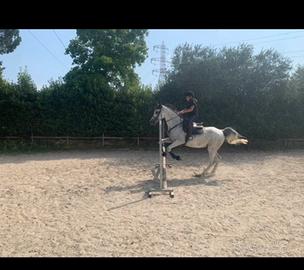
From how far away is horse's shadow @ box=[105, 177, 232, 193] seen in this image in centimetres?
630

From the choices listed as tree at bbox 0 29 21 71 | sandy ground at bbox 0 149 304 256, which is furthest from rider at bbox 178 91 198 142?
tree at bbox 0 29 21 71

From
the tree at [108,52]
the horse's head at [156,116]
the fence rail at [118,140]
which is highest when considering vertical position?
the tree at [108,52]

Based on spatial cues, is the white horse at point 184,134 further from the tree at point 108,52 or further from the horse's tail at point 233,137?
the tree at point 108,52

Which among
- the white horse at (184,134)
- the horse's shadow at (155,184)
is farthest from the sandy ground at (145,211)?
the white horse at (184,134)

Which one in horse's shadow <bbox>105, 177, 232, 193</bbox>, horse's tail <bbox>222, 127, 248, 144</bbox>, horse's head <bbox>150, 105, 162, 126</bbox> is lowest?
horse's shadow <bbox>105, 177, 232, 193</bbox>

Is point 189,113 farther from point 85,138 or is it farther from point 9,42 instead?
point 9,42

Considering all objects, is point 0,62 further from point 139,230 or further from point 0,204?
point 139,230

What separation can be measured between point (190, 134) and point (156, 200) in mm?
2483

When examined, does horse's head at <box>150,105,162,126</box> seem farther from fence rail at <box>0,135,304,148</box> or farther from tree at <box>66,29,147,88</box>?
tree at <box>66,29,147,88</box>

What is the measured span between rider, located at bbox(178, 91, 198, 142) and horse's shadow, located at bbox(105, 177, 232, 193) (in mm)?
1147

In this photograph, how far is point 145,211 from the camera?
4.95 metres

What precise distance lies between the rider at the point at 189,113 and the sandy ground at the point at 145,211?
4.20ft

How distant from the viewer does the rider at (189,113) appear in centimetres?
726

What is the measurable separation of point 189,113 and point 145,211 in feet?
10.8
